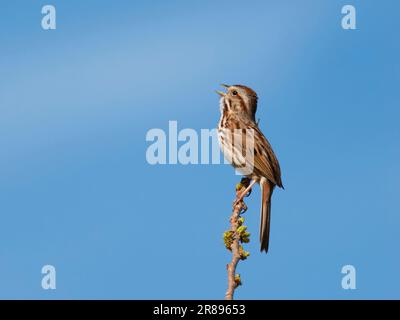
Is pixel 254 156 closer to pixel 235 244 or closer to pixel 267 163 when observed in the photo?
pixel 267 163

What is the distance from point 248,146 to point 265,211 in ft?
4.12

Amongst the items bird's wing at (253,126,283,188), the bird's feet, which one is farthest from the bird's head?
the bird's feet

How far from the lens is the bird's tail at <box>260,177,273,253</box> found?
978cm

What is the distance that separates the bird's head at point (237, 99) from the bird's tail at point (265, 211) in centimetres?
167

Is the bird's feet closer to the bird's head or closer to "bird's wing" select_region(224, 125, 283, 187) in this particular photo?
"bird's wing" select_region(224, 125, 283, 187)

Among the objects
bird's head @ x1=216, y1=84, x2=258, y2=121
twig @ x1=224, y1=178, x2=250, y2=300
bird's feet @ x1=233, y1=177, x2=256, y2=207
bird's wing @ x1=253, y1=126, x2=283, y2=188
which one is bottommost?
twig @ x1=224, y1=178, x2=250, y2=300

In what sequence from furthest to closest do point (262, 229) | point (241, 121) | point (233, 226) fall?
point (241, 121) → point (262, 229) → point (233, 226)

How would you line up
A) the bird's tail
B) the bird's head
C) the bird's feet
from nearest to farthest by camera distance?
the bird's feet, the bird's tail, the bird's head

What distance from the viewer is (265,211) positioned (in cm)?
1041
